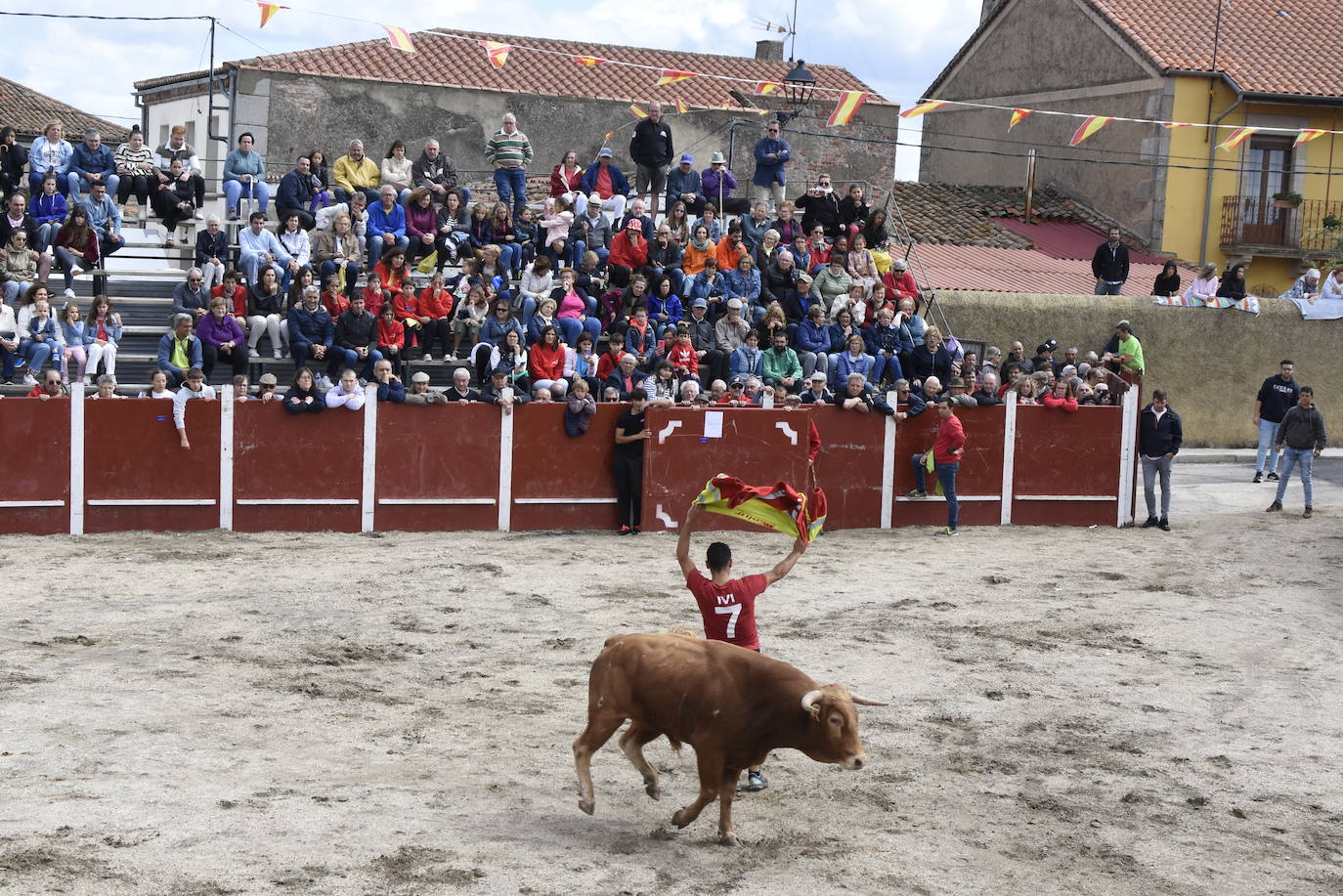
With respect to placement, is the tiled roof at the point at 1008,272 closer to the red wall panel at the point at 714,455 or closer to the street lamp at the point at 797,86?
the street lamp at the point at 797,86

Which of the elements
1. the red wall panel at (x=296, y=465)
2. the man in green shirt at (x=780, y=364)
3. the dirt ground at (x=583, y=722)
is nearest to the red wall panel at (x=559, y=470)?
the dirt ground at (x=583, y=722)

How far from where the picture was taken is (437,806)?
285 inches

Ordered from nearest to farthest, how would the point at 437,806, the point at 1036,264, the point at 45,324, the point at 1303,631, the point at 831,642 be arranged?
1. the point at 437,806
2. the point at 831,642
3. the point at 1303,631
4. the point at 45,324
5. the point at 1036,264

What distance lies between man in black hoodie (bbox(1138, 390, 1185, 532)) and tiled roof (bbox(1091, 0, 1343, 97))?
13591 mm

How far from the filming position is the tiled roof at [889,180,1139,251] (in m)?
28.3

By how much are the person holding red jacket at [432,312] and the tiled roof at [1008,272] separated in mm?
9004

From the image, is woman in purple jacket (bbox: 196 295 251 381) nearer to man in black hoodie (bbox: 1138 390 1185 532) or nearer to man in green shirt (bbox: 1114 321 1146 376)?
man in black hoodie (bbox: 1138 390 1185 532)

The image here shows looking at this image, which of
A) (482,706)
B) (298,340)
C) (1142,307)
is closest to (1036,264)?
(1142,307)

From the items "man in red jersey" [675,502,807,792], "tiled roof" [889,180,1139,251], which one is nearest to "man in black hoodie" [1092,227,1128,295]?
"tiled roof" [889,180,1139,251]

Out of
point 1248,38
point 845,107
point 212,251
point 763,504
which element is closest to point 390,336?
point 212,251

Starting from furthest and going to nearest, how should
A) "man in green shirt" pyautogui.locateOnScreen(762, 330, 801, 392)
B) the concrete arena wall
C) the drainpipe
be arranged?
the drainpipe, the concrete arena wall, "man in green shirt" pyautogui.locateOnScreen(762, 330, 801, 392)

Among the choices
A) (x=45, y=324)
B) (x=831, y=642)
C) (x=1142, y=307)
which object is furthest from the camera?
(x=1142, y=307)

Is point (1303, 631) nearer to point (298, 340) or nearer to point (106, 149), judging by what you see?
point (298, 340)

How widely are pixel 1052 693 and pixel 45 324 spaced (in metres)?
10.6
